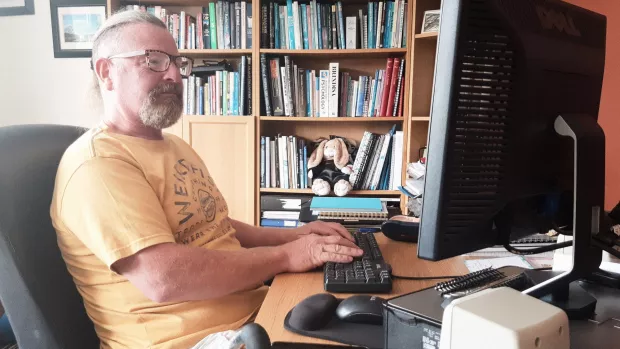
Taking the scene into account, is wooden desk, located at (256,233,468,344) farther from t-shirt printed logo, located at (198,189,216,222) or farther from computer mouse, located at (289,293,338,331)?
t-shirt printed logo, located at (198,189,216,222)

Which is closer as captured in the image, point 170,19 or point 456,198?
point 456,198

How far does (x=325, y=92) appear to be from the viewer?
92.1 inches

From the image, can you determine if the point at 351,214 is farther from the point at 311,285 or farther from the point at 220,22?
the point at 220,22

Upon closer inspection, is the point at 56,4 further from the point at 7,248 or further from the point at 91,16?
the point at 7,248

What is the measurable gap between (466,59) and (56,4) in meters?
2.75

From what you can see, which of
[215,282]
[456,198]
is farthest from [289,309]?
[456,198]

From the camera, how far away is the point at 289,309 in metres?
0.75

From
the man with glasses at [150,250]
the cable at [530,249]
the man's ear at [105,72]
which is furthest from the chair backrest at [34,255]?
the cable at [530,249]

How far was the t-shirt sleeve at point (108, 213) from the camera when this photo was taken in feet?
2.81

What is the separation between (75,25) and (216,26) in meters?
0.88

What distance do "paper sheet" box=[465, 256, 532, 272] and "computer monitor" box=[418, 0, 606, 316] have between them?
337 millimetres

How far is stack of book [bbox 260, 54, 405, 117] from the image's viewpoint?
2312mm

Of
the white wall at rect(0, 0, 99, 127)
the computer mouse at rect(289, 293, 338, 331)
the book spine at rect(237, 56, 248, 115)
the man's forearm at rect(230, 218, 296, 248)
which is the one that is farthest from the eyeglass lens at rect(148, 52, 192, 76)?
the white wall at rect(0, 0, 99, 127)

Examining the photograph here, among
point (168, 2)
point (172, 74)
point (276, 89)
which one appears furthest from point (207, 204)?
point (168, 2)
